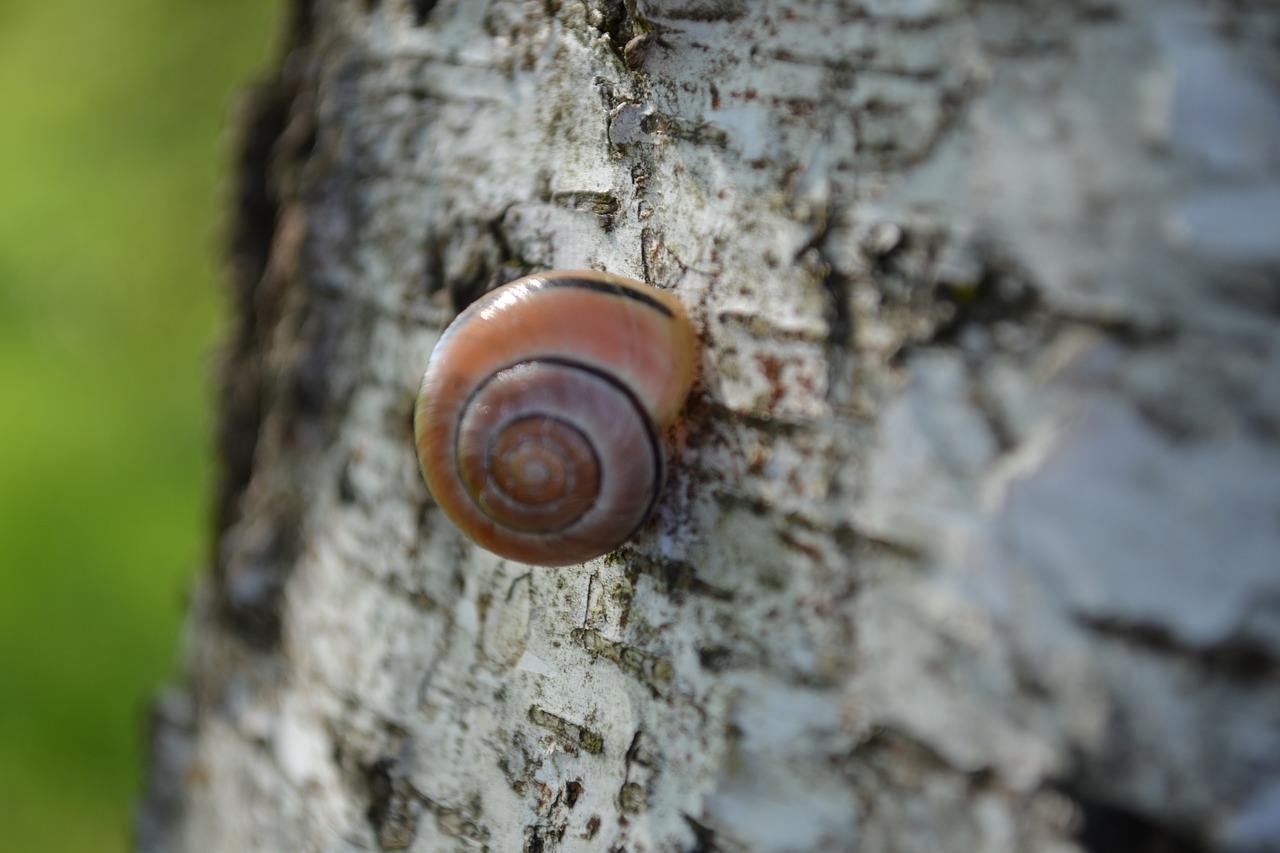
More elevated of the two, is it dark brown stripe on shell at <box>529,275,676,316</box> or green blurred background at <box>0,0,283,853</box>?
green blurred background at <box>0,0,283,853</box>

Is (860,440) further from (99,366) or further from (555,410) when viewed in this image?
(99,366)

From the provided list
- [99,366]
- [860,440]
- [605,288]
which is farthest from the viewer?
[99,366]

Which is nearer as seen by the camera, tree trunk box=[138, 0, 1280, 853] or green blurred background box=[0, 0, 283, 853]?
tree trunk box=[138, 0, 1280, 853]

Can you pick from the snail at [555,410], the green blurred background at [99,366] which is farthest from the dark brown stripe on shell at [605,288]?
the green blurred background at [99,366]

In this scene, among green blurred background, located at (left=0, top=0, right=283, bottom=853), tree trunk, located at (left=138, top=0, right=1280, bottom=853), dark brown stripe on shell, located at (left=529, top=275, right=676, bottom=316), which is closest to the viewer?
tree trunk, located at (left=138, top=0, right=1280, bottom=853)

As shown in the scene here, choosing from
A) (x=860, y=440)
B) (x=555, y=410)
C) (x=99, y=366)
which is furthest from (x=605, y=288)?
(x=99, y=366)

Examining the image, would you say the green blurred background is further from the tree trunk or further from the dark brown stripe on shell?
the dark brown stripe on shell

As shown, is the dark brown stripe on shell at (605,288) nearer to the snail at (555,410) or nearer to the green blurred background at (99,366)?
the snail at (555,410)

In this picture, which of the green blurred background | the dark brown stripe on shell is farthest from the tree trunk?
the green blurred background
